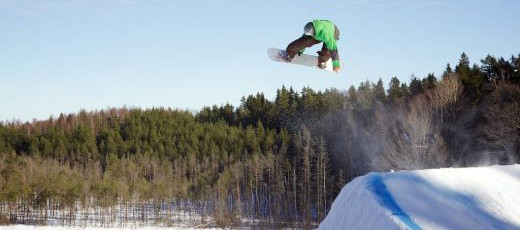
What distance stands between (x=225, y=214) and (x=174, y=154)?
24531 mm

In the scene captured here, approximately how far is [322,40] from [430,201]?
14.6 feet

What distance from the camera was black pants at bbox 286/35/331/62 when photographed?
33.9 feet

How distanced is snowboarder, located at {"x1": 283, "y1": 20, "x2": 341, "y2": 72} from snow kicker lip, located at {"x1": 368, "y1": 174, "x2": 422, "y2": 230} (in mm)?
3593

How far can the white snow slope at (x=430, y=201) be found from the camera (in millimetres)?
6344

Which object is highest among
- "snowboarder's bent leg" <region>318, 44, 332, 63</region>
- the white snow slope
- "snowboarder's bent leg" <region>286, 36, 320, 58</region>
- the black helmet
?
the black helmet

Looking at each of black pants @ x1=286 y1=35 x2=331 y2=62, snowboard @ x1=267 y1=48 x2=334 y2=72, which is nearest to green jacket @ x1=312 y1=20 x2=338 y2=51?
black pants @ x1=286 y1=35 x2=331 y2=62

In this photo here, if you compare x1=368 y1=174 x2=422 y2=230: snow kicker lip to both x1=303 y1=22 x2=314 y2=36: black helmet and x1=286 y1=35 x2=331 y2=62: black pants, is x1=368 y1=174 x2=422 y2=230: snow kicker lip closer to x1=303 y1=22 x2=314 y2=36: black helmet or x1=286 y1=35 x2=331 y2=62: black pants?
x1=303 y1=22 x2=314 y2=36: black helmet

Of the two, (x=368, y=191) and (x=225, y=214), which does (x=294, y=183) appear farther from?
A: (x=368, y=191)

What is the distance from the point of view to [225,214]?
56469 millimetres

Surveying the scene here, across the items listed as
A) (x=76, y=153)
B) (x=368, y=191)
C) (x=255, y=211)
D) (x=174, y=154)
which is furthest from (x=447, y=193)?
(x=76, y=153)

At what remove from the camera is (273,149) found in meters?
71.5

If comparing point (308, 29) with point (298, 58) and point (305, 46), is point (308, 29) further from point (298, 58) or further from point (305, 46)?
point (298, 58)

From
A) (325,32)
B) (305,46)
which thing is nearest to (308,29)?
(325,32)

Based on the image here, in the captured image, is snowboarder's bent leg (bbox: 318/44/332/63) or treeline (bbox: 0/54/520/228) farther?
treeline (bbox: 0/54/520/228)
